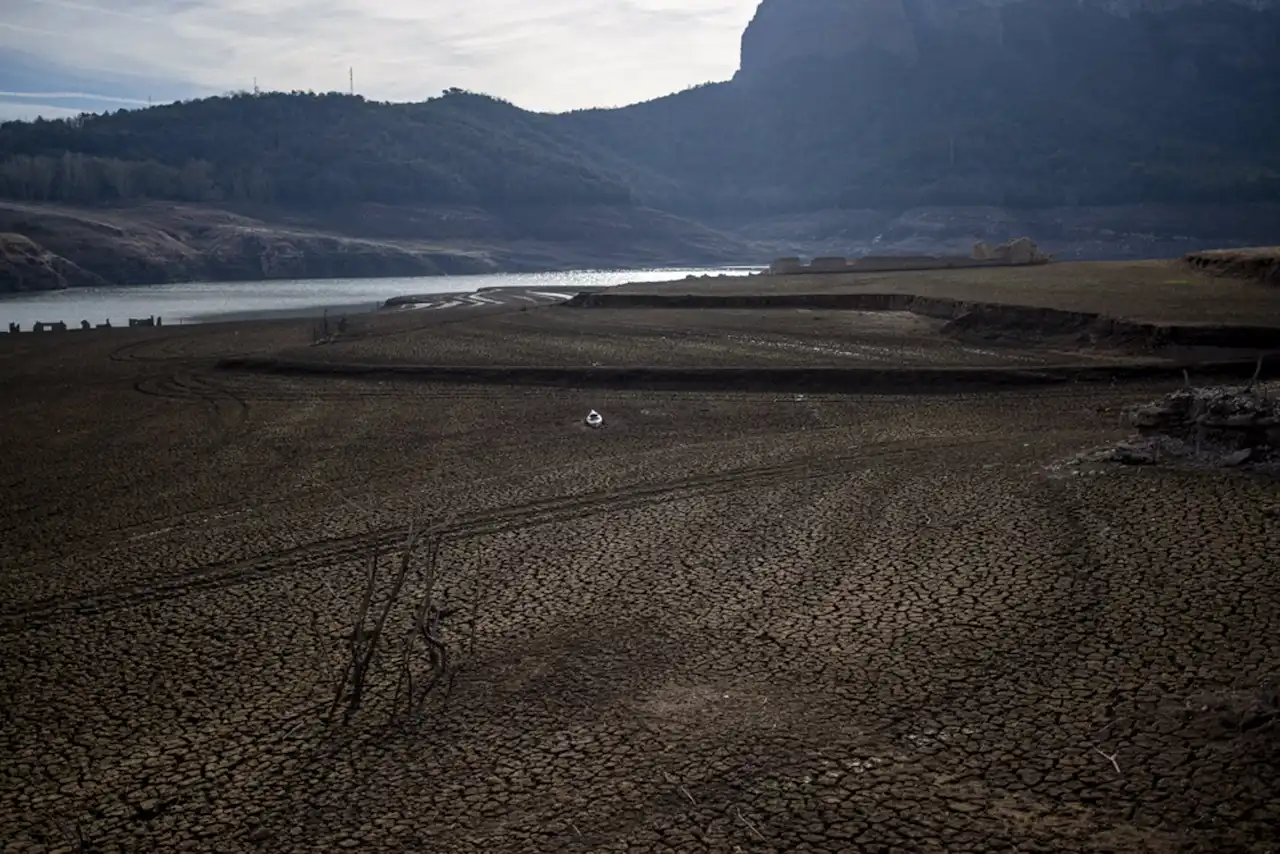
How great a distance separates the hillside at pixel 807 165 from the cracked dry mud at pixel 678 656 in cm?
9532

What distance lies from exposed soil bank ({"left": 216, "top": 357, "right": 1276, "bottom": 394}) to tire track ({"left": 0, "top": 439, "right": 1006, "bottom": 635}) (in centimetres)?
520

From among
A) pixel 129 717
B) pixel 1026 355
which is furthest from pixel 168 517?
pixel 1026 355

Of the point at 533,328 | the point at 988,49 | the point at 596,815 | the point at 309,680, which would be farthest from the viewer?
the point at 988,49

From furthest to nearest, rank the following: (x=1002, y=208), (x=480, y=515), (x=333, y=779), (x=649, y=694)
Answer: (x=1002, y=208), (x=480, y=515), (x=649, y=694), (x=333, y=779)

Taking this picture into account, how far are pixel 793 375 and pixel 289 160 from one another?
464ft

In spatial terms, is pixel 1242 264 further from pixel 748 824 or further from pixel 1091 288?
pixel 748 824

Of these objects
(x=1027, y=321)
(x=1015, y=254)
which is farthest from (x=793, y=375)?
(x=1015, y=254)

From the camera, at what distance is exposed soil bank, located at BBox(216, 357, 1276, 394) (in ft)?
61.5

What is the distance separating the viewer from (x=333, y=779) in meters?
5.89

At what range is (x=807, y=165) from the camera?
180m

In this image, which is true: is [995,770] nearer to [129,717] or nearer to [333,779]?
[333,779]

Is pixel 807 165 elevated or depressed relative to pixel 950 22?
depressed

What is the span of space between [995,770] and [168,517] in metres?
9.66

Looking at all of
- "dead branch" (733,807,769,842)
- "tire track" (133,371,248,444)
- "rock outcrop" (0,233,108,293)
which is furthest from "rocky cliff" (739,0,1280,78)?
"dead branch" (733,807,769,842)
